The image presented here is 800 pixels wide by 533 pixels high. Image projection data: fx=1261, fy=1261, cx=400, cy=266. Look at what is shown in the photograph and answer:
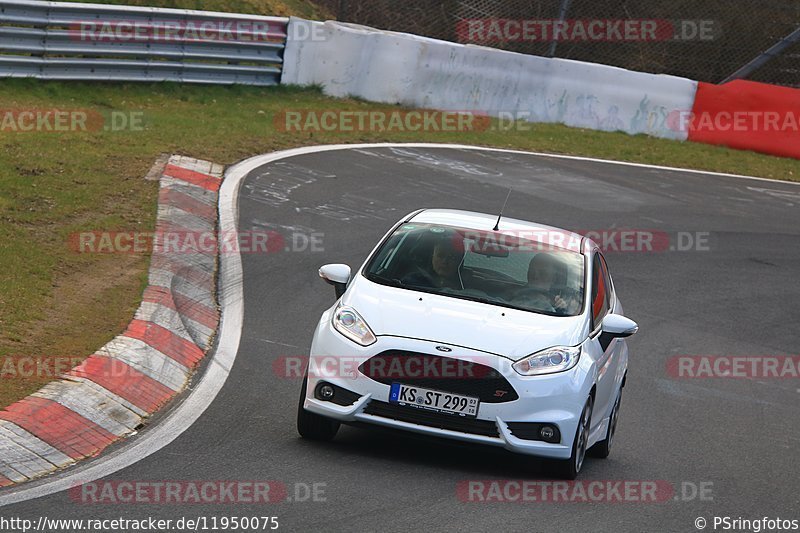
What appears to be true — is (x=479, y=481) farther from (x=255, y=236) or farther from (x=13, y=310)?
(x=255, y=236)

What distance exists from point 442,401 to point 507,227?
6.94 ft

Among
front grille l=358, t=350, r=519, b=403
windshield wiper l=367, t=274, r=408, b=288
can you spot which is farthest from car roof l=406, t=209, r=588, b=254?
front grille l=358, t=350, r=519, b=403

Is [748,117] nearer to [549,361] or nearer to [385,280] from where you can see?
[385,280]

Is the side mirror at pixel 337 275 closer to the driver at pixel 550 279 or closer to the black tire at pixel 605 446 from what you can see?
the driver at pixel 550 279

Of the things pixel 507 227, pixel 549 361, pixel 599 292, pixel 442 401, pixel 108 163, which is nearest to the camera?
pixel 442 401

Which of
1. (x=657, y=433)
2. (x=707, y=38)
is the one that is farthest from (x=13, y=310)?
(x=707, y=38)

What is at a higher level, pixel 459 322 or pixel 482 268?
pixel 482 268

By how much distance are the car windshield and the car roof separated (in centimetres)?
8

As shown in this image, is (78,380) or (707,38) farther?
(707,38)

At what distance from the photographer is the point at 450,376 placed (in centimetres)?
732

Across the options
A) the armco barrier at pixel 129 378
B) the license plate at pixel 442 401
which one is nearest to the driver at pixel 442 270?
the license plate at pixel 442 401

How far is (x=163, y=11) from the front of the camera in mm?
19406

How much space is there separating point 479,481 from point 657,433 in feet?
8.40

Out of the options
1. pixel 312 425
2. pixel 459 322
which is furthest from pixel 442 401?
pixel 312 425
